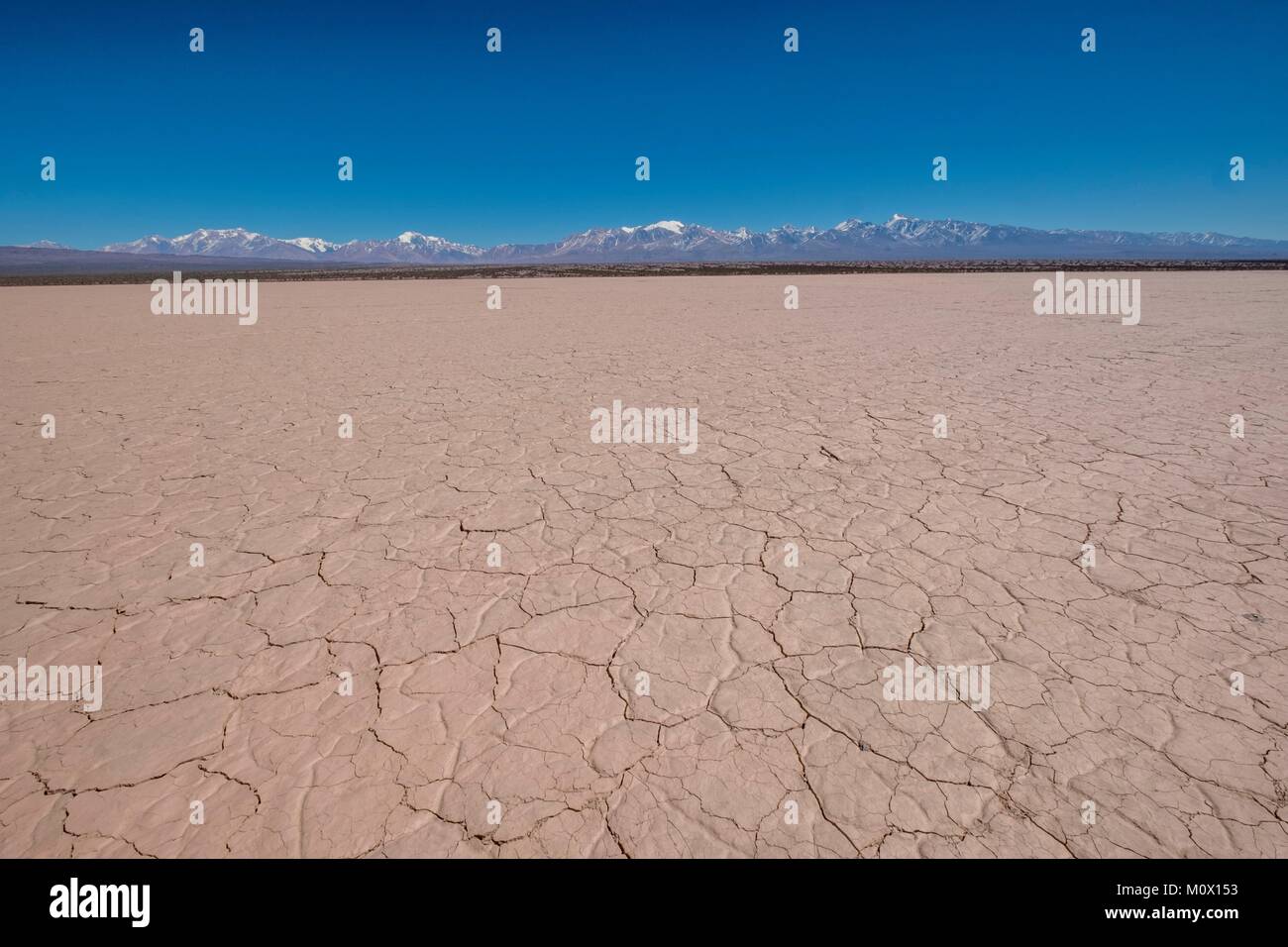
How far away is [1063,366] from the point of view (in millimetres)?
6945

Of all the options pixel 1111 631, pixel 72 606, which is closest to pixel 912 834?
pixel 1111 631

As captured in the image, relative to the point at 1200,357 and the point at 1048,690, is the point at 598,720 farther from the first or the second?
the point at 1200,357

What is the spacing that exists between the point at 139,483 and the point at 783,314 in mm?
12338

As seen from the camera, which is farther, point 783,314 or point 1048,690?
point 783,314

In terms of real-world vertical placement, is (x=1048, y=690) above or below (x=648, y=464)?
below

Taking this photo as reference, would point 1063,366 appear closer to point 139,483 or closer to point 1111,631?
point 1111,631

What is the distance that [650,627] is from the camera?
2.36m

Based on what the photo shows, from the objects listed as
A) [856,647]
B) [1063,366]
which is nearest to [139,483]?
[856,647]

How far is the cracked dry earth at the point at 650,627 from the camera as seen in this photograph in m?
1.56

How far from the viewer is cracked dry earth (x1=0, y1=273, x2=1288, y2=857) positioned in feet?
5.11
